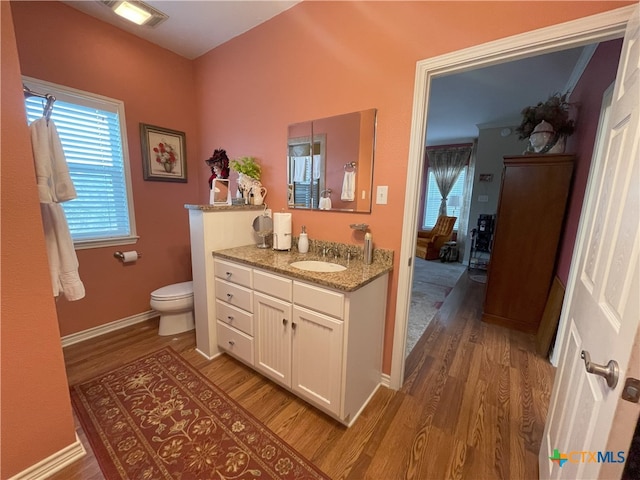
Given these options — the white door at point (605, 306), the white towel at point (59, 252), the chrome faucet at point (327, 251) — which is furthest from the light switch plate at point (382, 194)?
the white towel at point (59, 252)

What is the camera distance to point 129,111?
7.66 feet

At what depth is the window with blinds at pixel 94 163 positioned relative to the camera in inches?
79.4

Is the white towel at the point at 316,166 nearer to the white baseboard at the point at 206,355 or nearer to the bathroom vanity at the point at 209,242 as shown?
the bathroom vanity at the point at 209,242

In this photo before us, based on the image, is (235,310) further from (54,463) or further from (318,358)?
(54,463)

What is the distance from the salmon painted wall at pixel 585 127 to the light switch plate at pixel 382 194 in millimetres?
1639

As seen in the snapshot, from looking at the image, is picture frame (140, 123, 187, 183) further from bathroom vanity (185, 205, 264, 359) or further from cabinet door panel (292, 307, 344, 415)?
cabinet door panel (292, 307, 344, 415)

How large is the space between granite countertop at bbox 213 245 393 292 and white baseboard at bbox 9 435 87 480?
3.94 feet

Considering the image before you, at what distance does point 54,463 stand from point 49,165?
4.58ft

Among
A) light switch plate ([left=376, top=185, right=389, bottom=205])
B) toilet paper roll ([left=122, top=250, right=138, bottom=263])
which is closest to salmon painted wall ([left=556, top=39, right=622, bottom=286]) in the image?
light switch plate ([left=376, top=185, right=389, bottom=205])

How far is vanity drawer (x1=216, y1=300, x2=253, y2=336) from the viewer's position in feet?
5.85

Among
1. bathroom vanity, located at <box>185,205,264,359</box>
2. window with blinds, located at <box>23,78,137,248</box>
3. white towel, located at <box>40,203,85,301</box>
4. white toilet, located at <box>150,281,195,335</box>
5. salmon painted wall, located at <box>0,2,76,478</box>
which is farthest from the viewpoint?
white toilet, located at <box>150,281,195,335</box>

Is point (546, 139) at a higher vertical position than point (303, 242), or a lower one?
higher

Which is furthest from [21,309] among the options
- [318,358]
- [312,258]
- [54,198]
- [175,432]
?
[312,258]

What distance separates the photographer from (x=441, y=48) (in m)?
1.41
